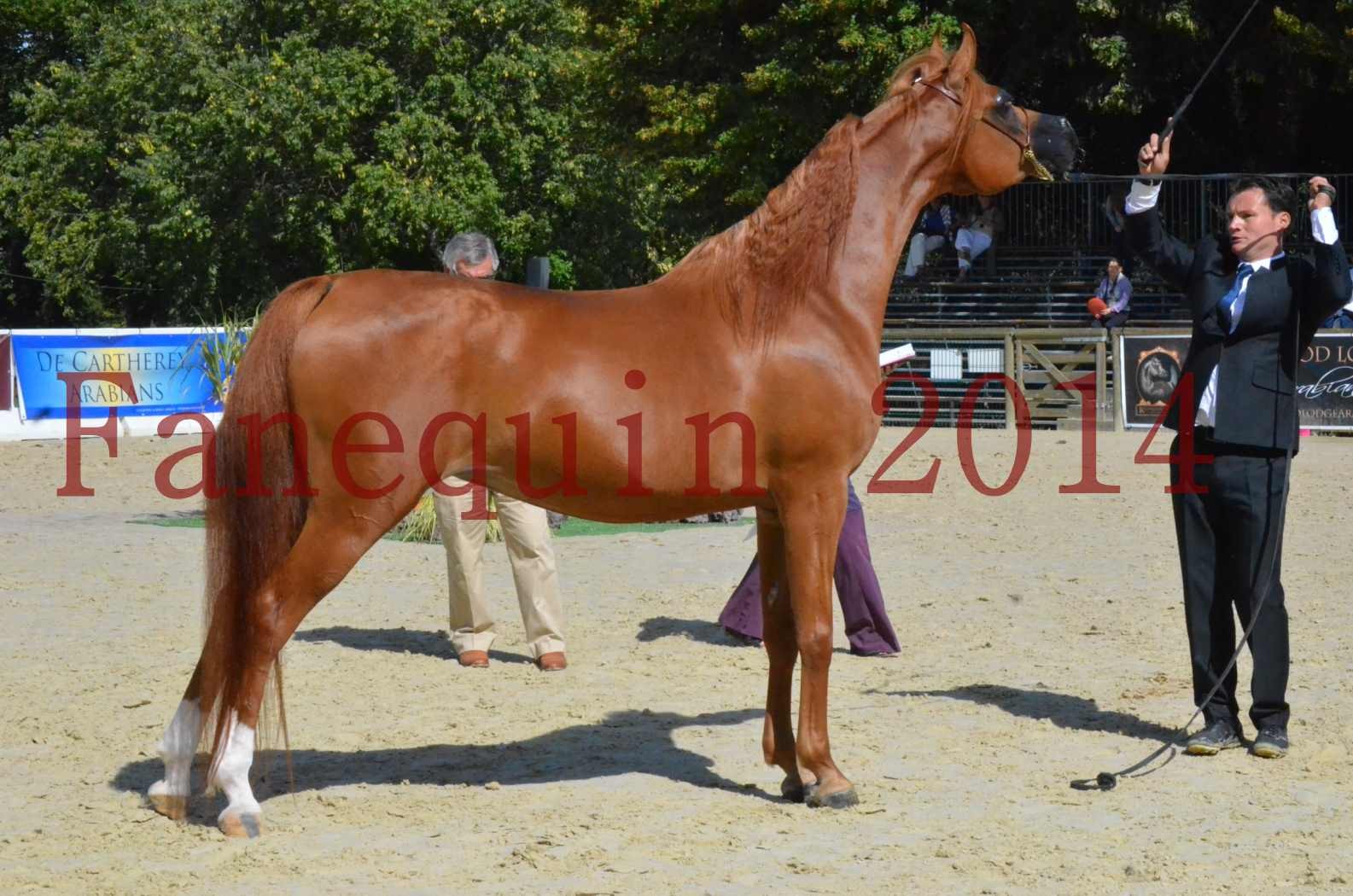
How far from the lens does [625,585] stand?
931cm

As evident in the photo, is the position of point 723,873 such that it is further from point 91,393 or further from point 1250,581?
point 91,393

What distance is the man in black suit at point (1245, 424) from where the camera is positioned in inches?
221

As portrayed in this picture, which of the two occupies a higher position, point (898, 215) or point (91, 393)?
point (898, 215)

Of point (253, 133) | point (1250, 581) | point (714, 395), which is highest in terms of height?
point (253, 133)

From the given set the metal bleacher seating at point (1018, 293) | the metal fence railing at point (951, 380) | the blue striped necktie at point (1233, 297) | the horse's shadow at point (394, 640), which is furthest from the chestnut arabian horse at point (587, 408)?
the metal bleacher seating at point (1018, 293)

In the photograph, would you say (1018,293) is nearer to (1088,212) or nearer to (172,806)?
(1088,212)

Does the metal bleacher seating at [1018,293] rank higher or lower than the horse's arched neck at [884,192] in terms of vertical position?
lower

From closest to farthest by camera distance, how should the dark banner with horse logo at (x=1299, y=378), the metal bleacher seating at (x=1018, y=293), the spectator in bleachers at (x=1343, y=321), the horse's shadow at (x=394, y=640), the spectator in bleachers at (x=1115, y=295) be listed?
the horse's shadow at (x=394, y=640)
the dark banner with horse logo at (x=1299, y=378)
the spectator in bleachers at (x=1343, y=321)
the spectator in bleachers at (x=1115, y=295)
the metal bleacher seating at (x=1018, y=293)

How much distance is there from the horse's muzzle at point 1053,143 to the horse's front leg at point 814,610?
57.1 inches

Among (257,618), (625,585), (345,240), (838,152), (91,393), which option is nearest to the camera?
(257,618)

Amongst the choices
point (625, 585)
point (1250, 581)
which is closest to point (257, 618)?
point (1250, 581)

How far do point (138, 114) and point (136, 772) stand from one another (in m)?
33.1

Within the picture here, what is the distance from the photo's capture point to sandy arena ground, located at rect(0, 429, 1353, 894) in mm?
4383

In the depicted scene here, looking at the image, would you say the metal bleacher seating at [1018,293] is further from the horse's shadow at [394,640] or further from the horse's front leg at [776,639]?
the horse's front leg at [776,639]
